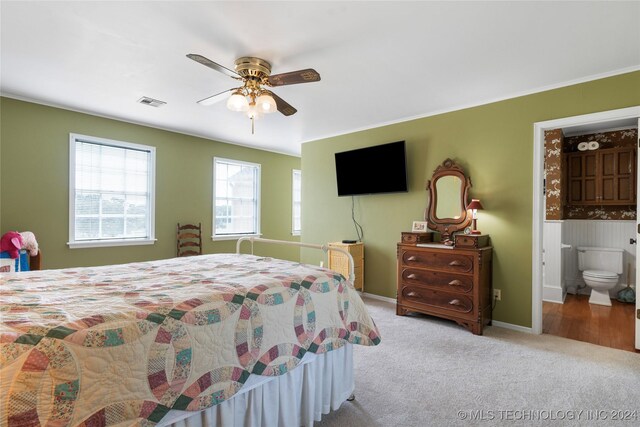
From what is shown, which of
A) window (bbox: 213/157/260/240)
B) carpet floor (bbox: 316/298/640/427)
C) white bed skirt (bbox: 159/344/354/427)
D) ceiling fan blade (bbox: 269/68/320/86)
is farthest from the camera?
window (bbox: 213/157/260/240)

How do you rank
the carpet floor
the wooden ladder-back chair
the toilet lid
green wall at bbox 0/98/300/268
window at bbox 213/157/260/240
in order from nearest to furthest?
the carpet floor, green wall at bbox 0/98/300/268, the toilet lid, the wooden ladder-back chair, window at bbox 213/157/260/240

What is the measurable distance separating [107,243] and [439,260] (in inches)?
162

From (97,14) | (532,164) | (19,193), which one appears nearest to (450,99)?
(532,164)

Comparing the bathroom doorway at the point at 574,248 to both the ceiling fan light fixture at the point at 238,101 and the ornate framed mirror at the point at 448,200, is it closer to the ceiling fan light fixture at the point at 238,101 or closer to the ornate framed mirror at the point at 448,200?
the ornate framed mirror at the point at 448,200

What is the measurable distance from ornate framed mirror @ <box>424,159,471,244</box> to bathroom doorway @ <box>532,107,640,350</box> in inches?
26.8

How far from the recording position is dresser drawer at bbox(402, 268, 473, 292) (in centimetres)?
336

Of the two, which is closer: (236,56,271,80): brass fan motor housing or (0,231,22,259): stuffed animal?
(236,56,271,80): brass fan motor housing

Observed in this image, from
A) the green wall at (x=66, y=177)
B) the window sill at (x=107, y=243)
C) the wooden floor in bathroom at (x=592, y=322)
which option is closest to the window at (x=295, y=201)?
the green wall at (x=66, y=177)

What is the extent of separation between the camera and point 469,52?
8.43ft

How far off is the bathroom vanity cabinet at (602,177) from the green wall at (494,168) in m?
2.33

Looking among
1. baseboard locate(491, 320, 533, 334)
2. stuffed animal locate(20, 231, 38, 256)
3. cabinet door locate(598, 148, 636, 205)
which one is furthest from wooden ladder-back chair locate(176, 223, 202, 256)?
cabinet door locate(598, 148, 636, 205)

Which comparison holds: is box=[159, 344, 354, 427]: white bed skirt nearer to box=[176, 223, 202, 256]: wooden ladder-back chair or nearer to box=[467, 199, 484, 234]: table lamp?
box=[467, 199, 484, 234]: table lamp

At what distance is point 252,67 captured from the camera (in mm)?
2650

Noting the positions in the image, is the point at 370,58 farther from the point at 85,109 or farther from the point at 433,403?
the point at 85,109
